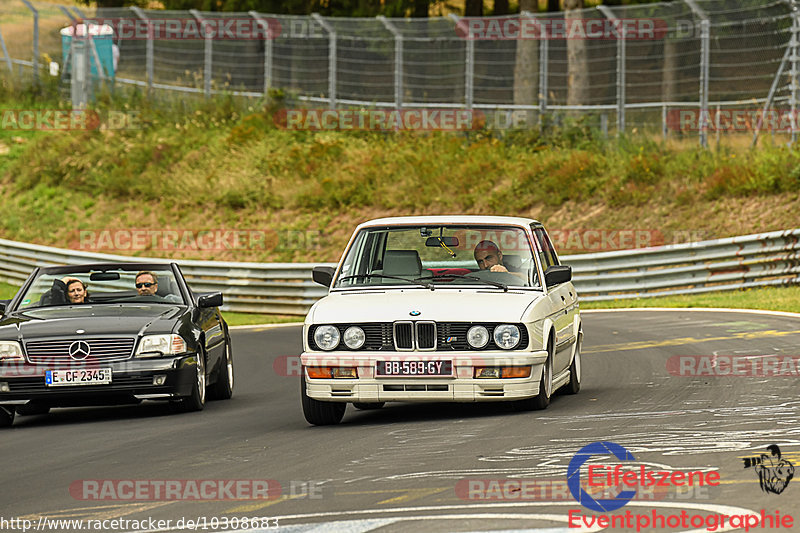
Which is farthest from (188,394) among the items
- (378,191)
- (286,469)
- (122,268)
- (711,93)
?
(378,191)

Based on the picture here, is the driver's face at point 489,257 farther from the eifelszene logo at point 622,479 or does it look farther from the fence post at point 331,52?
the fence post at point 331,52

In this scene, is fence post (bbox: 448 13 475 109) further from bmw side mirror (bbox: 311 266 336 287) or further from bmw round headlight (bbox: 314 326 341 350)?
bmw round headlight (bbox: 314 326 341 350)

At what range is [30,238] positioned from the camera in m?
35.2

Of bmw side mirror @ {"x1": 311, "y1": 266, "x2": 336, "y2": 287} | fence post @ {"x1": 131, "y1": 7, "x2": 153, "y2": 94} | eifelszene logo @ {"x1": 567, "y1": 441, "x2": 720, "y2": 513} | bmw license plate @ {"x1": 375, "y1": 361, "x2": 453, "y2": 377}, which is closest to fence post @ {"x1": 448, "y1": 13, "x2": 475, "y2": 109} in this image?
fence post @ {"x1": 131, "y1": 7, "x2": 153, "y2": 94}

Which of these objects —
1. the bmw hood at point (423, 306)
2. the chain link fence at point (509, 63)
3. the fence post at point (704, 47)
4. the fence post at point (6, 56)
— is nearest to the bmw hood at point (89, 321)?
the bmw hood at point (423, 306)

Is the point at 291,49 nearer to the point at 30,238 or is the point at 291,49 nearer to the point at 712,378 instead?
the point at 30,238

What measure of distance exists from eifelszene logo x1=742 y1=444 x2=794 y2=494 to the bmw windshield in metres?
3.40

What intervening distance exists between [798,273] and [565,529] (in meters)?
18.3

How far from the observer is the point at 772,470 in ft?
23.4

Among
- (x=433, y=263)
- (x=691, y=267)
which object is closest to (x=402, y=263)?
(x=433, y=263)

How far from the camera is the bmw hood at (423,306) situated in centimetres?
975

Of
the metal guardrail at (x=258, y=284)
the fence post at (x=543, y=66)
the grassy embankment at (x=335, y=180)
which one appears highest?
the fence post at (x=543, y=66)

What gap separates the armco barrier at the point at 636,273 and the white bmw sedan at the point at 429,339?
1311 centimetres

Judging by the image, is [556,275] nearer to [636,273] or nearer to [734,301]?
[734,301]
